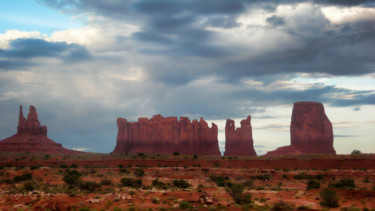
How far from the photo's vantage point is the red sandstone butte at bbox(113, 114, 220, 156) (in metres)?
128

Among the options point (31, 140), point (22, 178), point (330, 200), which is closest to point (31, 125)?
point (31, 140)

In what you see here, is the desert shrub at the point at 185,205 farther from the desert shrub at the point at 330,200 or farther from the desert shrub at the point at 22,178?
the desert shrub at the point at 22,178

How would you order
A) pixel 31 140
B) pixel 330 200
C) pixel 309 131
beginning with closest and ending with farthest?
pixel 330 200 < pixel 309 131 < pixel 31 140

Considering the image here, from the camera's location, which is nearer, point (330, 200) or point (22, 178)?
point (330, 200)

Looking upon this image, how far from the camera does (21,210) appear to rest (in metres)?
23.7

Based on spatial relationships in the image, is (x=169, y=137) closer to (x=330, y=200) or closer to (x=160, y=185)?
(x=160, y=185)

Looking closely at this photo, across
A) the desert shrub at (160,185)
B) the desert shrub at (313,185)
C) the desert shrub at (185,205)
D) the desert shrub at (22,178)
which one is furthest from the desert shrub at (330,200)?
the desert shrub at (22,178)

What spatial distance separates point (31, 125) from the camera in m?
134

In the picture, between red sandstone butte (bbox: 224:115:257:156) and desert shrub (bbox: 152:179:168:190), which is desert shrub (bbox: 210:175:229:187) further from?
red sandstone butte (bbox: 224:115:257:156)

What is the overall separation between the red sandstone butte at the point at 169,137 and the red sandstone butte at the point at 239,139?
423cm

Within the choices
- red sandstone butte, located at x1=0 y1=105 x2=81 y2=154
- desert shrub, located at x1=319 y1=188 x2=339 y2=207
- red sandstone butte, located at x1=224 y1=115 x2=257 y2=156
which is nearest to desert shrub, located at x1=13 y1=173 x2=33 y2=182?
desert shrub, located at x1=319 y1=188 x2=339 y2=207

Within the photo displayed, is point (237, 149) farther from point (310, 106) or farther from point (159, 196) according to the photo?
point (159, 196)

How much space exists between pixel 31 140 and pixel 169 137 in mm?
46299

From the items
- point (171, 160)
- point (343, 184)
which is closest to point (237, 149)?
point (171, 160)
